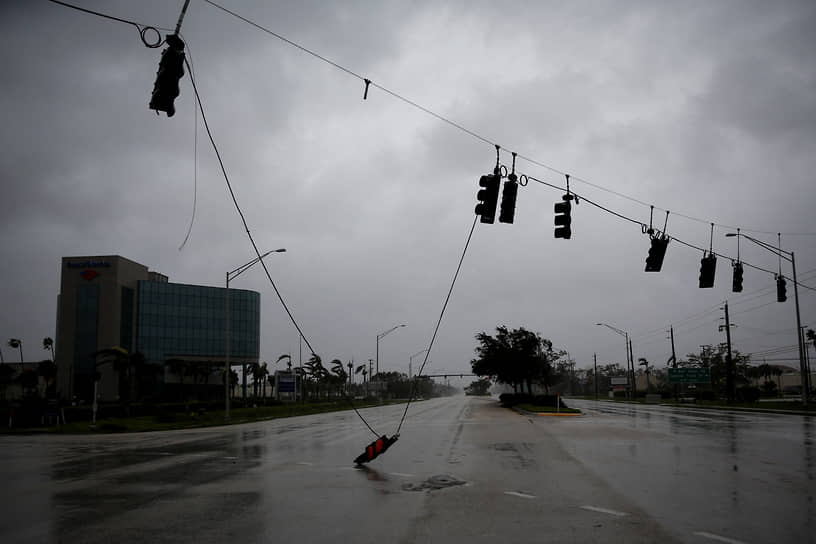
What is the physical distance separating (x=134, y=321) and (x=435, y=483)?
98335mm

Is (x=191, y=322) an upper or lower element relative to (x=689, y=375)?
upper

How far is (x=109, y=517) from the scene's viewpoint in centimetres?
943

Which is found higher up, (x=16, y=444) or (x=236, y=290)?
(x=236, y=290)

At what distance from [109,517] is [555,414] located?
118 feet

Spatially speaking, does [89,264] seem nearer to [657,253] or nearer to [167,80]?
[657,253]

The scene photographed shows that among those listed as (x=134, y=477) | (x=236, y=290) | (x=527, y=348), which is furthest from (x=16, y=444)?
(x=236, y=290)

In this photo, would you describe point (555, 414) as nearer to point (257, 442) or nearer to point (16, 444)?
point (257, 442)

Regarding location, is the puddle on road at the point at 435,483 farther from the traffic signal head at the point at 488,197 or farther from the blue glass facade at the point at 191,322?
the blue glass facade at the point at 191,322

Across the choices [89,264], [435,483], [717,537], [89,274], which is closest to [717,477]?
[717,537]

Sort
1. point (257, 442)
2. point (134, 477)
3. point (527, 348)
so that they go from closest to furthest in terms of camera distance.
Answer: point (134, 477) < point (257, 442) < point (527, 348)

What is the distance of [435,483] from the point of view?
1239cm

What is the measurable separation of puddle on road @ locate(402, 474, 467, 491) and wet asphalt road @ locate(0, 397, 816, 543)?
0.12ft

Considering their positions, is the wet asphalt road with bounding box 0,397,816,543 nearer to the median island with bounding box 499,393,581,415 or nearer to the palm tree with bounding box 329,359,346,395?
the median island with bounding box 499,393,581,415

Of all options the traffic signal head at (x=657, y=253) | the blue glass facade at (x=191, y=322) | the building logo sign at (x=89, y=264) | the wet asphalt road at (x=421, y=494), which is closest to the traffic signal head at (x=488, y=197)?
the wet asphalt road at (x=421, y=494)
